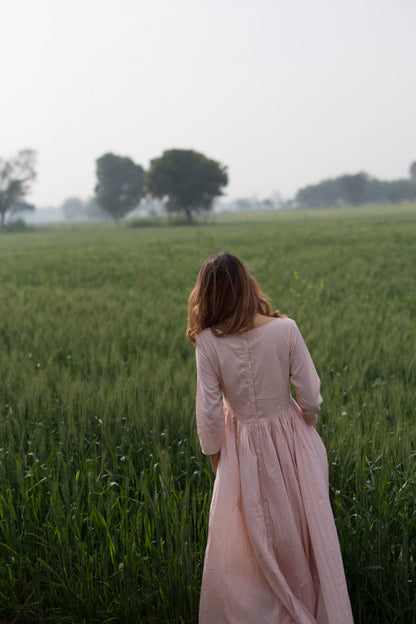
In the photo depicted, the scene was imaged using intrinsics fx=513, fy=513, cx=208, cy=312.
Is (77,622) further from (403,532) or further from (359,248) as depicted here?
(359,248)

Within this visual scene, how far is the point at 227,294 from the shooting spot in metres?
1.94

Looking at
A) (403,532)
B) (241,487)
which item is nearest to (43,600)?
(241,487)

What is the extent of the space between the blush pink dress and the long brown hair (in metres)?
0.07

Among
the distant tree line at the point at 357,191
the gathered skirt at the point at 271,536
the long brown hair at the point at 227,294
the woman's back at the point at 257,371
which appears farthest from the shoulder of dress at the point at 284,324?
the distant tree line at the point at 357,191

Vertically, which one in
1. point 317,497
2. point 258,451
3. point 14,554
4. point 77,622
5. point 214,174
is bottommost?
point 77,622

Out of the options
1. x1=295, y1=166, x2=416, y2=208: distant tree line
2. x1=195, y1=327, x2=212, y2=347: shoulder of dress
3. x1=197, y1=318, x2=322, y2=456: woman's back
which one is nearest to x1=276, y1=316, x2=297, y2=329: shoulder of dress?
x1=197, y1=318, x2=322, y2=456: woman's back

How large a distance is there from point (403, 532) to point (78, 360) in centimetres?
364

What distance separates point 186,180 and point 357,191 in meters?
68.0

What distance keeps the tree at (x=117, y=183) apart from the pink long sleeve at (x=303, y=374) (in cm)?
8120

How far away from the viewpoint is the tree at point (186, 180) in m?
58.9

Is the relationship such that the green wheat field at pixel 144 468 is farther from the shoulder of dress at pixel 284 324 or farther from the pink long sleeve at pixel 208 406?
the pink long sleeve at pixel 208 406

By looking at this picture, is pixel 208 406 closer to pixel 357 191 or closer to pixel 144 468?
pixel 144 468

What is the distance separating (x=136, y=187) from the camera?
80312mm

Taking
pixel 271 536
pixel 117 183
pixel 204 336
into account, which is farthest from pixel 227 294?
pixel 117 183
